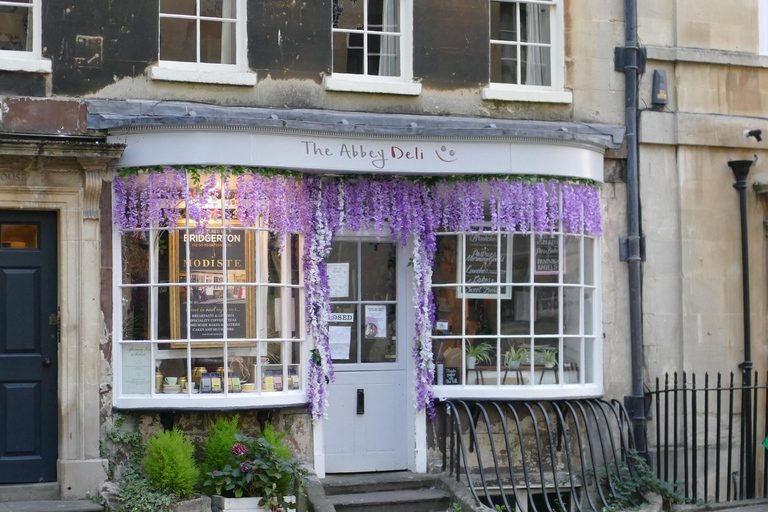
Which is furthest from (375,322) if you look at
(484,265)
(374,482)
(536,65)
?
(536,65)

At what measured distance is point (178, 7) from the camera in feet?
29.8

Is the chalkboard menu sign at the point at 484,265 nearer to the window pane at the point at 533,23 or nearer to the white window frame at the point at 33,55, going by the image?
the window pane at the point at 533,23

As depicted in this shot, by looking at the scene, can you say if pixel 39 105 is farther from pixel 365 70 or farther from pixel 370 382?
pixel 370 382

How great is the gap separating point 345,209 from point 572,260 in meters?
2.36

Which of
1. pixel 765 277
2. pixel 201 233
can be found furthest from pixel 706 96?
pixel 201 233

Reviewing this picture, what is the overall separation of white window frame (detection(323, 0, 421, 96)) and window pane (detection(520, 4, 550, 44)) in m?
1.28

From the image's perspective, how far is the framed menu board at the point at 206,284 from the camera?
8750 millimetres

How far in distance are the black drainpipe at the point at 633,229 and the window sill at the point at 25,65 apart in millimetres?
5594

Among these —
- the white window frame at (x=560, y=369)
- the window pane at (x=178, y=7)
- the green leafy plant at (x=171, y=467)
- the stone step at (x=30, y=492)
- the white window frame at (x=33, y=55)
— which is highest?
the window pane at (x=178, y=7)

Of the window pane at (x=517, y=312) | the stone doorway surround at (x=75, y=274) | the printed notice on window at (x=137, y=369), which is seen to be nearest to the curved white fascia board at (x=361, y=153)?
the stone doorway surround at (x=75, y=274)

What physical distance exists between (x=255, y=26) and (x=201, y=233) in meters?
2.01

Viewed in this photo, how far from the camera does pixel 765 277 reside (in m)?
10.5

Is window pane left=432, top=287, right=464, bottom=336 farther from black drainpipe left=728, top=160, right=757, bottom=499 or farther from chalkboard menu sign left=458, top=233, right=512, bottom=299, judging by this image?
black drainpipe left=728, top=160, right=757, bottom=499

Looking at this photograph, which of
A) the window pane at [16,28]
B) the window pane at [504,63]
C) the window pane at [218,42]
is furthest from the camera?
the window pane at [504,63]
